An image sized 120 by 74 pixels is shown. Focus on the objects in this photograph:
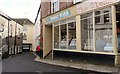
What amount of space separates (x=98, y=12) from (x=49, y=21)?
733cm

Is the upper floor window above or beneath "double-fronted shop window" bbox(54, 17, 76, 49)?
above

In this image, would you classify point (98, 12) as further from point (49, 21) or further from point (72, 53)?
point (49, 21)

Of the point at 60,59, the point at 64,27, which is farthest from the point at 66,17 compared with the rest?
the point at 60,59

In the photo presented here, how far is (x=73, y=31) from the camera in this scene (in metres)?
14.7

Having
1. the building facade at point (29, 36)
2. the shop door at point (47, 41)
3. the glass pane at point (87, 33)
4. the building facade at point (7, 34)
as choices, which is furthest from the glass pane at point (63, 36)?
the building facade at point (29, 36)

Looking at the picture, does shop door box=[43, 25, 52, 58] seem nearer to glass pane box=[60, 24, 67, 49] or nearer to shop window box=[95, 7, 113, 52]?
glass pane box=[60, 24, 67, 49]

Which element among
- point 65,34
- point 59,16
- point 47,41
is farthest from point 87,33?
point 47,41

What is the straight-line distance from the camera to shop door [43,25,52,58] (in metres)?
20.0

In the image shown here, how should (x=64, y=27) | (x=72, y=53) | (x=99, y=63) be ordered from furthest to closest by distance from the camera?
1. (x=64, y=27)
2. (x=72, y=53)
3. (x=99, y=63)

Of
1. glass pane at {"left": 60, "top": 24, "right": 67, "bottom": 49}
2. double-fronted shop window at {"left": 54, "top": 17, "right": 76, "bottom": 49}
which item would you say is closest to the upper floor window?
double-fronted shop window at {"left": 54, "top": 17, "right": 76, "bottom": 49}

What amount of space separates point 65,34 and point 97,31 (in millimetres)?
4197

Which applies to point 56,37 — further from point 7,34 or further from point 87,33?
point 7,34

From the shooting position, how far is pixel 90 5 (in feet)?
40.5

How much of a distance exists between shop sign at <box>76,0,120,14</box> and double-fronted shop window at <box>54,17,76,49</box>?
119 centimetres
